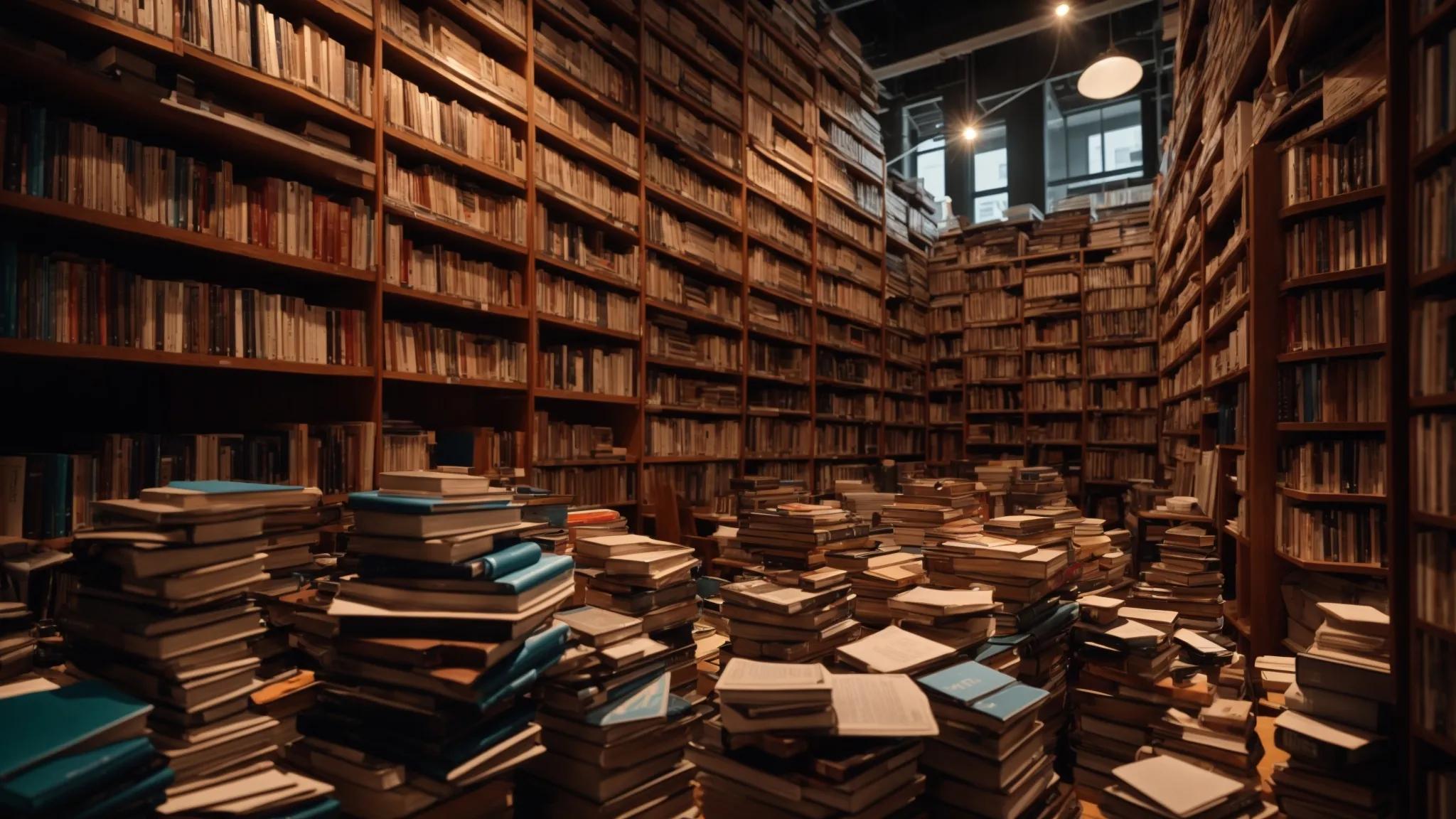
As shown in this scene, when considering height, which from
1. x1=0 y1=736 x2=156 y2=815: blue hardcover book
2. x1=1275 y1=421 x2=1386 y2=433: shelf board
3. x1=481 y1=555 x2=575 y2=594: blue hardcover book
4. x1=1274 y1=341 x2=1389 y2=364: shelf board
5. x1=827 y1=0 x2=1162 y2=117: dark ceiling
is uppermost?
x1=827 y1=0 x2=1162 y2=117: dark ceiling

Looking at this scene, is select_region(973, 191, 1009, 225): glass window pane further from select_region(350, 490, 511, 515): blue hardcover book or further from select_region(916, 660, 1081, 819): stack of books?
select_region(350, 490, 511, 515): blue hardcover book

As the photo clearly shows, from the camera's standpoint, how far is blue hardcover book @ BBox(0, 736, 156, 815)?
1.00 m

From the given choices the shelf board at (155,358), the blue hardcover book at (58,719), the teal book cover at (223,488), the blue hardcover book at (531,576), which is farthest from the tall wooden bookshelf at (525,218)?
the blue hardcover book at (531,576)

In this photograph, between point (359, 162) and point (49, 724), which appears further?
point (359, 162)

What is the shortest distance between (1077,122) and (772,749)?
10.8 metres

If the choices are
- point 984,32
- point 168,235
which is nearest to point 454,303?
point 168,235

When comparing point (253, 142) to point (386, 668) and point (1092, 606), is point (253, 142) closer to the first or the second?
point (386, 668)

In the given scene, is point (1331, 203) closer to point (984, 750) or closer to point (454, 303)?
point (984, 750)

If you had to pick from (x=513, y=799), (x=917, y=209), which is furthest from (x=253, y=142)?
(x=917, y=209)

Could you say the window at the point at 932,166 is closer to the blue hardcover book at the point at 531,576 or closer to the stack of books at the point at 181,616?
the blue hardcover book at the point at 531,576

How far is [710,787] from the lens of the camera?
5.14 ft

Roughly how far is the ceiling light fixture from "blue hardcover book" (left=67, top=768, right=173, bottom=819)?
20.2 feet

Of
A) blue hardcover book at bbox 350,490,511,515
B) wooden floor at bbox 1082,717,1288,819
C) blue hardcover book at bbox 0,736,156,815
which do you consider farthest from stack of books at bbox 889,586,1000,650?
blue hardcover book at bbox 0,736,156,815

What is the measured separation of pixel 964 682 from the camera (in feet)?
5.53
